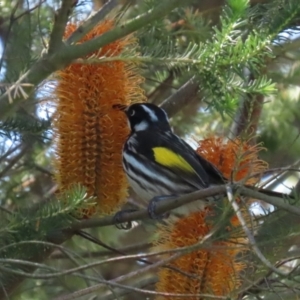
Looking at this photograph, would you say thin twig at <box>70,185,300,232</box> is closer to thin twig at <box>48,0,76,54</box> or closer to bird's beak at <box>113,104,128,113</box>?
bird's beak at <box>113,104,128,113</box>

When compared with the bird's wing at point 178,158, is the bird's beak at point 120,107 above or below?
above

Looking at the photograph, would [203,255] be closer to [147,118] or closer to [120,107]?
[120,107]

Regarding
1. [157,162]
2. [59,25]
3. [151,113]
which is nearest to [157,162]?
[157,162]

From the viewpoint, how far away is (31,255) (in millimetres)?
2260

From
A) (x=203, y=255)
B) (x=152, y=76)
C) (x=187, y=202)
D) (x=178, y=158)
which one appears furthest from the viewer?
(x=152, y=76)

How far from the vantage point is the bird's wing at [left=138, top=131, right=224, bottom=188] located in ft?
8.46

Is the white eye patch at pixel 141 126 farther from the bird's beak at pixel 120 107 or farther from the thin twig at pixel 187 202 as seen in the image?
the thin twig at pixel 187 202

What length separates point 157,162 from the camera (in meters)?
2.80

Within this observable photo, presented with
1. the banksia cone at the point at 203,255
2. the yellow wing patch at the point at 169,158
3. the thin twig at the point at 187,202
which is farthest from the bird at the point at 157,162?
the thin twig at the point at 187,202

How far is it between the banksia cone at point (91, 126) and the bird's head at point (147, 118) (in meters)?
0.22

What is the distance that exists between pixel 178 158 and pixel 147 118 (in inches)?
10.0

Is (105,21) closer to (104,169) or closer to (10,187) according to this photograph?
(104,169)

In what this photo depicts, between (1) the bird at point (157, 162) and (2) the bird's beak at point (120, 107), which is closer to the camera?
(2) the bird's beak at point (120, 107)

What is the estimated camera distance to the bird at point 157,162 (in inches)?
103
